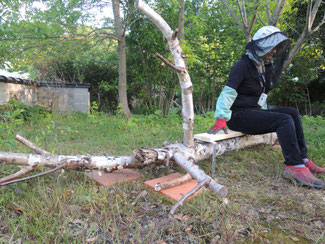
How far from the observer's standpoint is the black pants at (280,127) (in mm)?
2559

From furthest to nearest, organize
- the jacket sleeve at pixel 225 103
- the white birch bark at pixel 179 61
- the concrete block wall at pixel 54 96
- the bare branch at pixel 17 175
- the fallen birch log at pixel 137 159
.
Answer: the concrete block wall at pixel 54 96
the jacket sleeve at pixel 225 103
the white birch bark at pixel 179 61
the fallen birch log at pixel 137 159
the bare branch at pixel 17 175

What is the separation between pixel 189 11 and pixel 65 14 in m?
3.81

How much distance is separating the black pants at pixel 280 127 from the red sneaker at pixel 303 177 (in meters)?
0.08

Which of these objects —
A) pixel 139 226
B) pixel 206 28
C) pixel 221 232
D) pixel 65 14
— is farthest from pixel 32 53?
pixel 221 232

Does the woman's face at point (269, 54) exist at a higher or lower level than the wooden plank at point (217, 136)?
higher

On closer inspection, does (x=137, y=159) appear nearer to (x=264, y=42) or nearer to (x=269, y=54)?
(x=264, y=42)

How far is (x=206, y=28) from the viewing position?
7.51m

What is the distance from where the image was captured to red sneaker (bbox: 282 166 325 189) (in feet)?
7.86

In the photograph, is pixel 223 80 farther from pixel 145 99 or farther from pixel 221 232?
pixel 221 232

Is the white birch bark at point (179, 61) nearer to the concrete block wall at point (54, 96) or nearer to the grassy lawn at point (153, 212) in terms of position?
the grassy lawn at point (153, 212)

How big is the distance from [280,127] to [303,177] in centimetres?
60

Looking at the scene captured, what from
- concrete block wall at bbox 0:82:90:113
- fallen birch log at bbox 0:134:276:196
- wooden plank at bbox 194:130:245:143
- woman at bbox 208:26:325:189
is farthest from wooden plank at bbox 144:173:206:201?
concrete block wall at bbox 0:82:90:113

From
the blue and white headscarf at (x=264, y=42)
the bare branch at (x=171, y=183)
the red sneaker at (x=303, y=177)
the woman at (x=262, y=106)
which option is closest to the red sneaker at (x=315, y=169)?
the woman at (x=262, y=106)

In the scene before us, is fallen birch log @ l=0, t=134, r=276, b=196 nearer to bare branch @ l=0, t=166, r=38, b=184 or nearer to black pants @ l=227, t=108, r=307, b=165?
bare branch @ l=0, t=166, r=38, b=184
